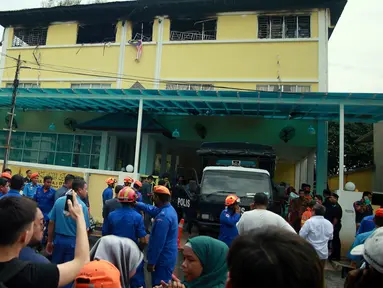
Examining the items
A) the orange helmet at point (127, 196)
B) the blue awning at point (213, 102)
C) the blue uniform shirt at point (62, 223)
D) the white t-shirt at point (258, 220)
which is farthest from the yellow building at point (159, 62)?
the white t-shirt at point (258, 220)

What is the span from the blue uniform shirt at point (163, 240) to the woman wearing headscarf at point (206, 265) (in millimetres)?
1954

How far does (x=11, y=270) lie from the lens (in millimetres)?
1772

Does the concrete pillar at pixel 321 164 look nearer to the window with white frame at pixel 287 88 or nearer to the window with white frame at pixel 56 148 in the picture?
the window with white frame at pixel 287 88

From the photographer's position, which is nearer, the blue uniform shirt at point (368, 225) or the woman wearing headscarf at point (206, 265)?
the woman wearing headscarf at point (206, 265)

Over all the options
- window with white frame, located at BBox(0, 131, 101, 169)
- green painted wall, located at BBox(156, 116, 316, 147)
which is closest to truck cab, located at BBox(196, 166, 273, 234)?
green painted wall, located at BBox(156, 116, 316, 147)

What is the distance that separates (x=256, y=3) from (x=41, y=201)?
1228cm

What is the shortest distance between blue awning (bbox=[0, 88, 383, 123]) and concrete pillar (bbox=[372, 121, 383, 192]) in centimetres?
357

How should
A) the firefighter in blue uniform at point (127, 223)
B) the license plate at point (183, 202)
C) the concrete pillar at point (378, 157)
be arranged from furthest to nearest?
the concrete pillar at point (378, 157) < the license plate at point (183, 202) < the firefighter in blue uniform at point (127, 223)

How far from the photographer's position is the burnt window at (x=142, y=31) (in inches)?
635

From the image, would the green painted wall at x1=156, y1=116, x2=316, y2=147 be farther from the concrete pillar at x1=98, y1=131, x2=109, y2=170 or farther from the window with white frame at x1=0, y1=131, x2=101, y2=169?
the window with white frame at x1=0, y1=131, x2=101, y2=169

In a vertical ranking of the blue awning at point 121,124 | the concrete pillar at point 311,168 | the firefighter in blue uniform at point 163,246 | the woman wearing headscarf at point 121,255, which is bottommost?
the firefighter in blue uniform at point 163,246

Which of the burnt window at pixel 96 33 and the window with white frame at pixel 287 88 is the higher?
the burnt window at pixel 96 33

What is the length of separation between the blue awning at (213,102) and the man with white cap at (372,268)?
29.9 feet

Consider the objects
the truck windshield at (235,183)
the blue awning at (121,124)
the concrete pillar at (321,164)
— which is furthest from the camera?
the blue awning at (121,124)
